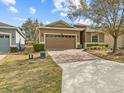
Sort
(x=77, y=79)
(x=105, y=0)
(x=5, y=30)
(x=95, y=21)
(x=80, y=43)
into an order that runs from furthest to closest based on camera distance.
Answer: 1. (x=80, y=43)
2. (x=5, y=30)
3. (x=95, y=21)
4. (x=105, y=0)
5. (x=77, y=79)

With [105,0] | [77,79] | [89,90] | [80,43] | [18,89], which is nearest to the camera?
[89,90]

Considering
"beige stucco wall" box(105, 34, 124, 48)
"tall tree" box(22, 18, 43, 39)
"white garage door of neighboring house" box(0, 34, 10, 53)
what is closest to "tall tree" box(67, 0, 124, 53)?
"white garage door of neighboring house" box(0, 34, 10, 53)

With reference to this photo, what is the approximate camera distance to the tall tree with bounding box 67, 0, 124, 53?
1626 centimetres

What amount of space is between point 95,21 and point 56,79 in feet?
34.0

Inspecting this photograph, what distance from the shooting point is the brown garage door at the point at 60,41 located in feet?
89.4

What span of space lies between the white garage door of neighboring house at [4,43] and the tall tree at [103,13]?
1069 cm

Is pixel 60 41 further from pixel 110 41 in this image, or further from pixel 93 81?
pixel 93 81

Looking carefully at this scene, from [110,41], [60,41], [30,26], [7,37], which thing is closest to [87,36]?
[110,41]

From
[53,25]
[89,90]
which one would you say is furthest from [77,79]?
[53,25]

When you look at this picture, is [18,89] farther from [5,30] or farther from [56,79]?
[5,30]

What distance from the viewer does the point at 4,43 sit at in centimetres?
2427

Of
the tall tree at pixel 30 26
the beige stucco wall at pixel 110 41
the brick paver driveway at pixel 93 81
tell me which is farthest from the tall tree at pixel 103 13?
the tall tree at pixel 30 26

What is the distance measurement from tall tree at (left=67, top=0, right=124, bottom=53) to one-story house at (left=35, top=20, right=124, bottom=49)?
884 centimetres

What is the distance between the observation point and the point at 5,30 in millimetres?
24016
